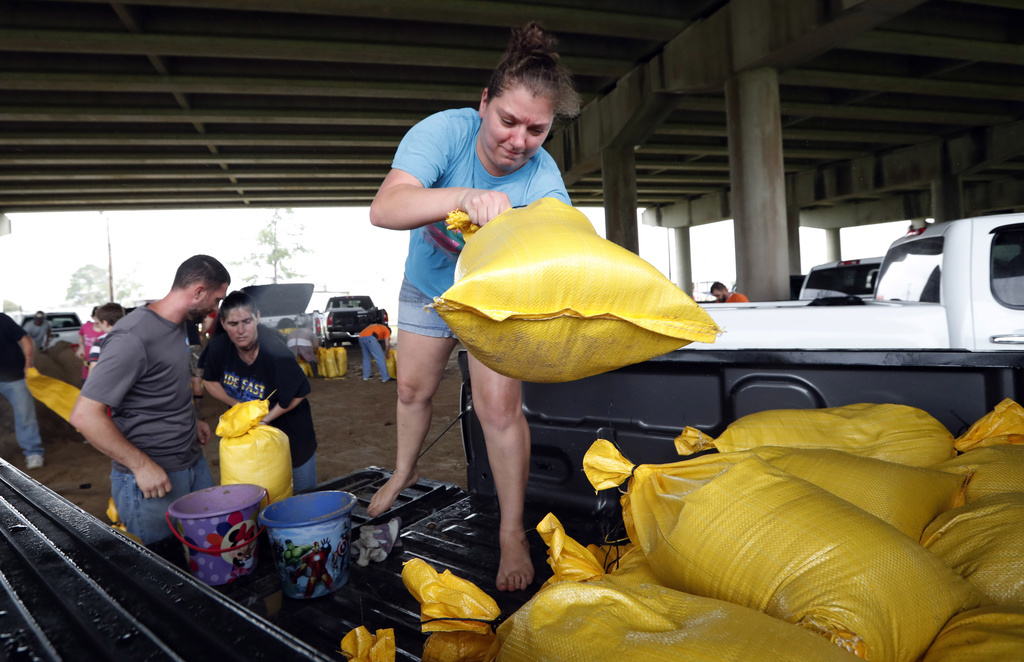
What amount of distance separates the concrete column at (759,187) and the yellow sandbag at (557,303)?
10095 millimetres

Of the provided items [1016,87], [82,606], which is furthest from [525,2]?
[1016,87]

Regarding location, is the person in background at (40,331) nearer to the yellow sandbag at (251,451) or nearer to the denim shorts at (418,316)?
the yellow sandbag at (251,451)

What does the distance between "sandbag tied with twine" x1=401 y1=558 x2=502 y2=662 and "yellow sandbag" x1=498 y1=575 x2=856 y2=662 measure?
12.5 inches

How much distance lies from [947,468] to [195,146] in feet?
57.0

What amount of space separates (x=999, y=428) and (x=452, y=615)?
1621mm

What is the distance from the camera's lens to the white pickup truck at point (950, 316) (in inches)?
82.8

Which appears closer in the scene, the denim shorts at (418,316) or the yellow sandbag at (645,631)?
the yellow sandbag at (645,631)

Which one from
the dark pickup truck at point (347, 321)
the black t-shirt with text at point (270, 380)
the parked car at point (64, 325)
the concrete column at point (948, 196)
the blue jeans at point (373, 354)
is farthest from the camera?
the concrete column at point (948, 196)

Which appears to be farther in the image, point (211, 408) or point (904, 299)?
point (211, 408)

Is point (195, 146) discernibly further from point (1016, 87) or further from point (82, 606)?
point (1016, 87)

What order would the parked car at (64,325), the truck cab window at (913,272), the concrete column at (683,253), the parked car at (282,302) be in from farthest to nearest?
the concrete column at (683,253) < the parked car at (64,325) < the parked car at (282,302) < the truck cab window at (913,272)

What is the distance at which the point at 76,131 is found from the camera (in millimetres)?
13484

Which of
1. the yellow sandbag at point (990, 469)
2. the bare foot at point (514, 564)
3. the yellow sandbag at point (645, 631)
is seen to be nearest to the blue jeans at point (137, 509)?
the bare foot at point (514, 564)

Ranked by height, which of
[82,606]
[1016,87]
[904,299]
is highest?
[1016,87]
